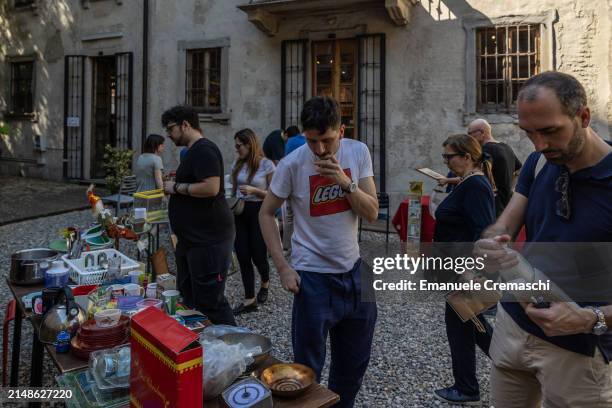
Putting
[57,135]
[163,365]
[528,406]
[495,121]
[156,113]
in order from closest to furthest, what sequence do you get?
[163,365] < [528,406] < [495,121] < [156,113] < [57,135]

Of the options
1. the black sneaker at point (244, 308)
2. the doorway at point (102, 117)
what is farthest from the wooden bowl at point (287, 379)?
the doorway at point (102, 117)

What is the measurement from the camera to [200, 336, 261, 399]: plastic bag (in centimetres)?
164

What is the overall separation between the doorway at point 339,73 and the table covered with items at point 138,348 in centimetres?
725

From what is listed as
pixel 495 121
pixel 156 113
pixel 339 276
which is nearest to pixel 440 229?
pixel 339 276

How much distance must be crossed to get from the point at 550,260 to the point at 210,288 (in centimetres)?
223

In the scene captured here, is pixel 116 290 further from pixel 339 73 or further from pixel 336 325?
pixel 339 73

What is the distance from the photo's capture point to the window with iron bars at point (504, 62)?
8195 millimetres

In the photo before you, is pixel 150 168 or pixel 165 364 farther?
pixel 150 168

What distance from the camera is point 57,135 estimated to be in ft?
42.1

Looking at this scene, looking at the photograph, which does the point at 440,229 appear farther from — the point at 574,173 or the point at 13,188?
the point at 13,188

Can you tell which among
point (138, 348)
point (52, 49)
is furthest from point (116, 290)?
point (52, 49)

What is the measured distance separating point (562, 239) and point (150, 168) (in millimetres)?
5683

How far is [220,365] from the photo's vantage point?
1.67m

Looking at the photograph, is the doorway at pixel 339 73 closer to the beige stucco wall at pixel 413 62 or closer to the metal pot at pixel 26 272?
the beige stucco wall at pixel 413 62
